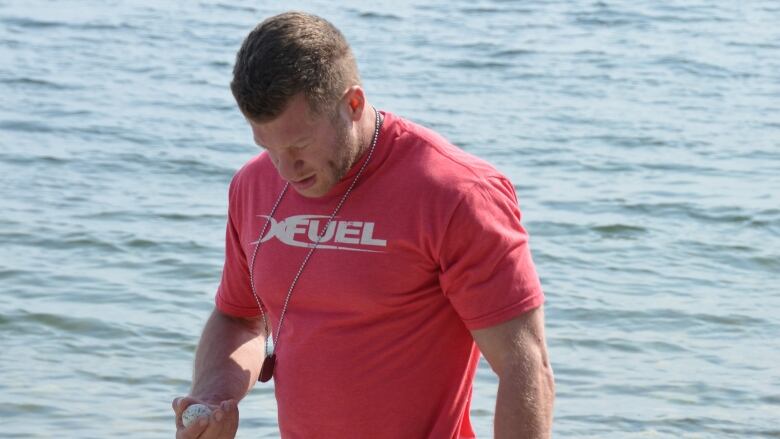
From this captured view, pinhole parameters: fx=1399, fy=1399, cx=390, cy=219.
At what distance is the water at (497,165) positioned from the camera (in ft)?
23.8

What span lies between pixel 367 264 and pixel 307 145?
0.28 m

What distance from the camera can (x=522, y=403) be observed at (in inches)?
112

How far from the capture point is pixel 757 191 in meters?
11.4

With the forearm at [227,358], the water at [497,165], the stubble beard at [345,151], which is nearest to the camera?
the stubble beard at [345,151]

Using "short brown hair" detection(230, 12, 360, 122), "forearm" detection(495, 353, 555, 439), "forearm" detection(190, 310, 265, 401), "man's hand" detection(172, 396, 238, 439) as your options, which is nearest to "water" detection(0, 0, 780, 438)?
"forearm" detection(190, 310, 265, 401)

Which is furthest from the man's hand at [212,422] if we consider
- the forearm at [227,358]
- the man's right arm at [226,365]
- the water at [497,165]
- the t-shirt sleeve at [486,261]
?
the water at [497,165]

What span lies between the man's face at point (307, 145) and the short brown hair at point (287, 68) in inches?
0.9

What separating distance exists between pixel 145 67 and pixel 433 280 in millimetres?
13344

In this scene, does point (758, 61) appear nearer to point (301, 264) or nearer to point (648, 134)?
point (648, 134)

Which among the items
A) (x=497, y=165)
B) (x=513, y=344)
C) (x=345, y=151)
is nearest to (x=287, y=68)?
(x=345, y=151)

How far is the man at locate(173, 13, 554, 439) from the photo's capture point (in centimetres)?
285

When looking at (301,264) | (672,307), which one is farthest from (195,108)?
(301,264)

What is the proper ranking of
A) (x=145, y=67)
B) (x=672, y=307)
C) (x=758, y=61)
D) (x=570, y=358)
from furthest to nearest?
(x=758, y=61) < (x=145, y=67) < (x=672, y=307) < (x=570, y=358)

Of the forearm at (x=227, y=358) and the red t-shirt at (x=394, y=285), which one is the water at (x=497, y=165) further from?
the red t-shirt at (x=394, y=285)
